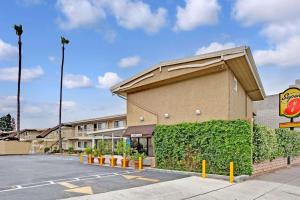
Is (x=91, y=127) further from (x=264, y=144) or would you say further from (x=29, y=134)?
(x=264, y=144)

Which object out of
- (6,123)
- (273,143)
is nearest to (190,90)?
(273,143)

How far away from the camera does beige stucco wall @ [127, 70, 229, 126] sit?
17516 millimetres

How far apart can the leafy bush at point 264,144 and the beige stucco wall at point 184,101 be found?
2.20 meters

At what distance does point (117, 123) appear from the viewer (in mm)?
41250

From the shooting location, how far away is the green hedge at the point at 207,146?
45.7ft

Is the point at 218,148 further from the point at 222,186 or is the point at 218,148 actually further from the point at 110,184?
the point at 110,184

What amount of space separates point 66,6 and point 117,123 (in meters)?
27.7

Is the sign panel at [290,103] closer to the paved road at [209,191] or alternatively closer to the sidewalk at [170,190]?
the paved road at [209,191]

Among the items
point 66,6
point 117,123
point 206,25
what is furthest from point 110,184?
point 117,123

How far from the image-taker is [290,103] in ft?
77.6

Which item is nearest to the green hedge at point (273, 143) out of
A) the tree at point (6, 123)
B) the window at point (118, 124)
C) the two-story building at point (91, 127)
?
the two-story building at point (91, 127)

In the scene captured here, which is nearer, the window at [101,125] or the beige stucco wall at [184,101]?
the beige stucco wall at [184,101]

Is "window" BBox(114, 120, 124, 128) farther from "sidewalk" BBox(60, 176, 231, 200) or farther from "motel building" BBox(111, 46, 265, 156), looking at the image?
"sidewalk" BBox(60, 176, 231, 200)

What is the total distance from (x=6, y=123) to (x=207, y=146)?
263 feet
